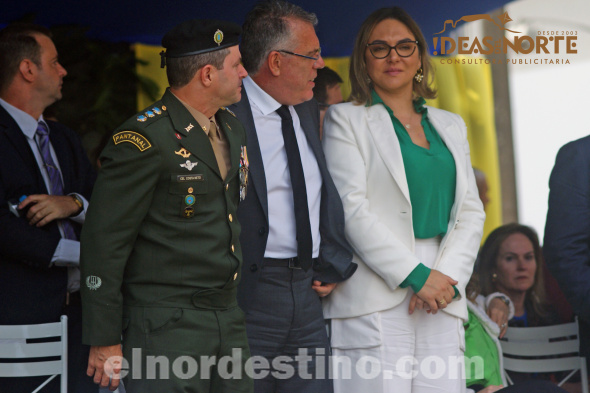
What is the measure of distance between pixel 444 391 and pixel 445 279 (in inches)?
16.4

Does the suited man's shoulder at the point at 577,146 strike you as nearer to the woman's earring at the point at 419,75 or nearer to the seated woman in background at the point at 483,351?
the seated woman in background at the point at 483,351

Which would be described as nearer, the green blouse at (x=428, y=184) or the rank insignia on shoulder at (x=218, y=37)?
the rank insignia on shoulder at (x=218, y=37)

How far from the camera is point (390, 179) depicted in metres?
2.99

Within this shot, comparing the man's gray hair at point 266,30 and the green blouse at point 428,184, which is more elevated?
the man's gray hair at point 266,30

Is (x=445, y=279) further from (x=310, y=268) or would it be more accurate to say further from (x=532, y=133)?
(x=532, y=133)

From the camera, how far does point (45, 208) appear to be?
10.5 feet

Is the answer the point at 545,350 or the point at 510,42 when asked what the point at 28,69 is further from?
the point at 545,350

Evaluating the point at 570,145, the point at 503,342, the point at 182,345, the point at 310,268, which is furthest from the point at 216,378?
the point at 570,145

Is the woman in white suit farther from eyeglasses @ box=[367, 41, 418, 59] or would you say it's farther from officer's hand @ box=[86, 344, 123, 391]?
officer's hand @ box=[86, 344, 123, 391]

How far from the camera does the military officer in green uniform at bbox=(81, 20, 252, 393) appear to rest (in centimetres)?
222

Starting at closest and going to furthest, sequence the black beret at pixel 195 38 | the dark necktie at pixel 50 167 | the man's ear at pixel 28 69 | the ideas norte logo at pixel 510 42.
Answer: the black beret at pixel 195 38 < the dark necktie at pixel 50 167 < the man's ear at pixel 28 69 < the ideas norte logo at pixel 510 42

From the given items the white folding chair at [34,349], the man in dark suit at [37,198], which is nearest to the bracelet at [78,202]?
the man in dark suit at [37,198]

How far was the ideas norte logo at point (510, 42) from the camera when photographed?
172 inches

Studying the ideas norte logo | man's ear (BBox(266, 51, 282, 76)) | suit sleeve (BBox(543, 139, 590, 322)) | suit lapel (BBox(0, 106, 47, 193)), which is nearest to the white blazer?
man's ear (BBox(266, 51, 282, 76))
